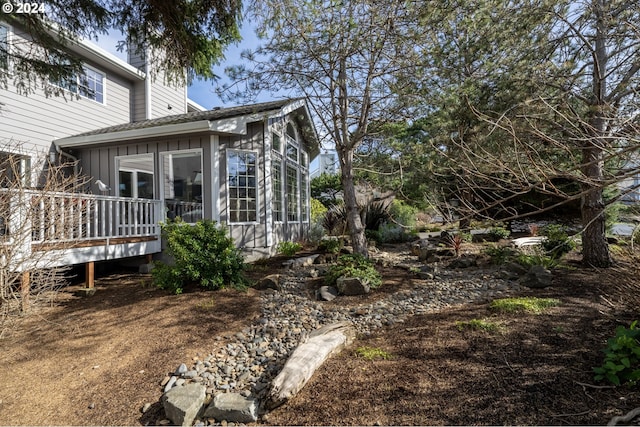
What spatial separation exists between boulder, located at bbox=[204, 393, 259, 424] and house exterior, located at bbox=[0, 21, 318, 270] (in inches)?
151

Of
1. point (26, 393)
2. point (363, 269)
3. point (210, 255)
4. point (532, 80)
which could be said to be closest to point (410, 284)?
point (363, 269)

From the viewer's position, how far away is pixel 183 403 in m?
2.34

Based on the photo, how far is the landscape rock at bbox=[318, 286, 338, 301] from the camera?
15.0 ft

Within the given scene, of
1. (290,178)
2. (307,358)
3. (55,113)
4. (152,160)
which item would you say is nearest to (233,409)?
(307,358)

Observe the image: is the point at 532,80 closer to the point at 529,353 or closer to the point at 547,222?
the point at 529,353

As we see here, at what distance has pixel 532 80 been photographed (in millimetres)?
4922

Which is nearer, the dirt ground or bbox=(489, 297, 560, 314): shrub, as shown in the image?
the dirt ground

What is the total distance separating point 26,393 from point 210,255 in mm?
2457

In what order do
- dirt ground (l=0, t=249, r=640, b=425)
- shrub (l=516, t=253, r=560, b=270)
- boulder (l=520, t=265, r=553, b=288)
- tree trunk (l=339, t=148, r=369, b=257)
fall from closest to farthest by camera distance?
1. dirt ground (l=0, t=249, r=640, b=425)
2. boulder (l=520, t=265, r=553, b=288)
3. shrub (l=516, t=253, r=560, b=270)
4. tree trunk (l=339, t=148, r=369, b=257)

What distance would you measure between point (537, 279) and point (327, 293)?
3.13 meters

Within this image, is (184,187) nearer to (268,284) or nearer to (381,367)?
(268,284)

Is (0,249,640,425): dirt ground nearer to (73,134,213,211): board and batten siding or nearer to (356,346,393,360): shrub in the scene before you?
(356,346,393,360): shrub

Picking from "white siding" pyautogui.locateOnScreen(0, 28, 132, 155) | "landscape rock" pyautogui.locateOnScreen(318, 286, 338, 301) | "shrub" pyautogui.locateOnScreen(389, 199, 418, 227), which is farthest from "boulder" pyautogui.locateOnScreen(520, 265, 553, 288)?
"white siding" pyautogui.locateOnScreen(0, 28, 132, 155)

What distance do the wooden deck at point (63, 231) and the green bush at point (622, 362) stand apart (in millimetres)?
5263
